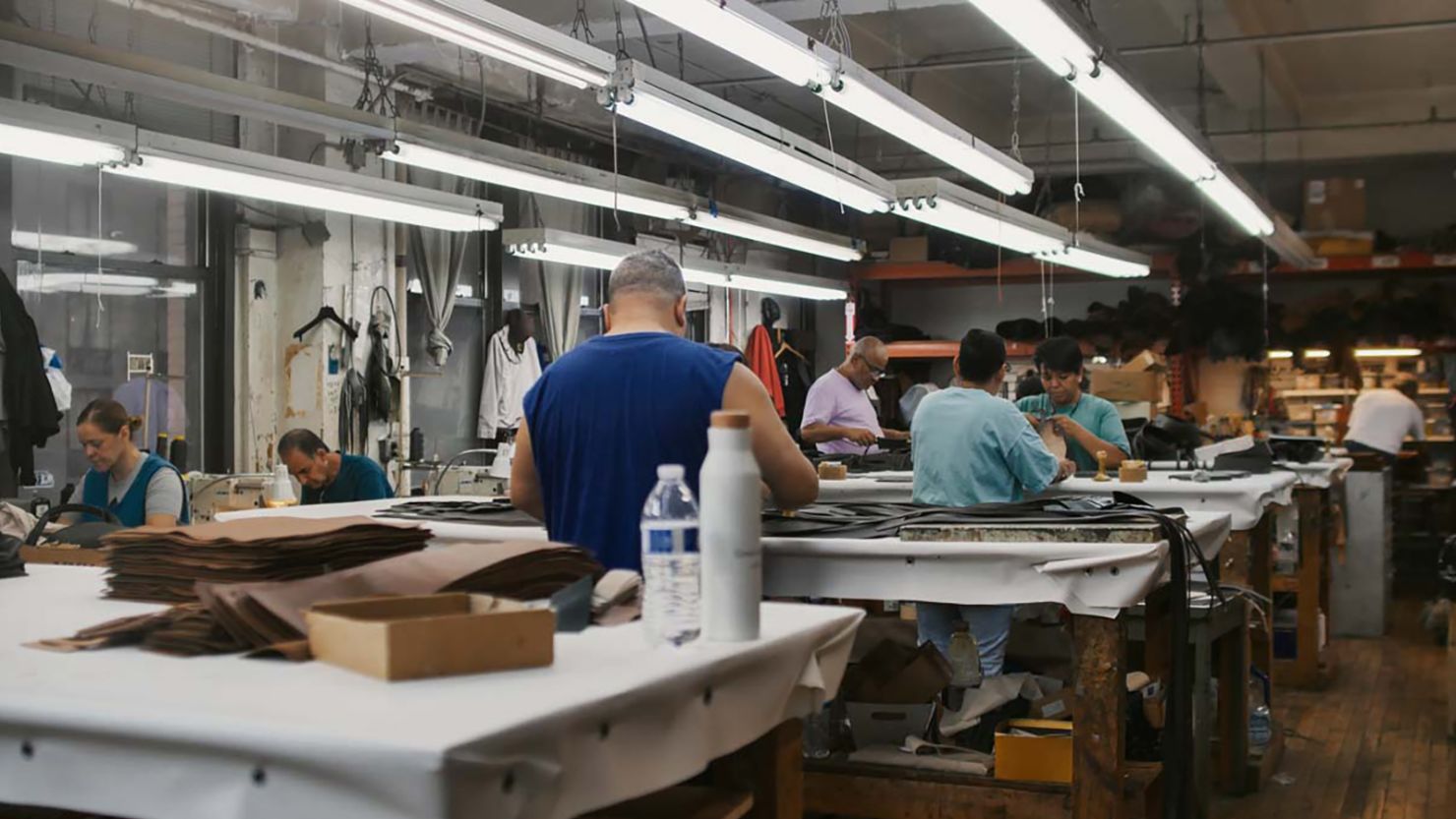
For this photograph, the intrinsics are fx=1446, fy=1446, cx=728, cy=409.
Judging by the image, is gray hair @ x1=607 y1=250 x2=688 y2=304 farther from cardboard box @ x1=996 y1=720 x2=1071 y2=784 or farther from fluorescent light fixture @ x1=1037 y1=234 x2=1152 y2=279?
fluorescent light fixture @ x1=1037 y1=234 x2=1152 y2=279

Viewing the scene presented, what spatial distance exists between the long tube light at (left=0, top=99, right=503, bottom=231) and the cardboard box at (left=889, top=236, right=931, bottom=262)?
786 cm

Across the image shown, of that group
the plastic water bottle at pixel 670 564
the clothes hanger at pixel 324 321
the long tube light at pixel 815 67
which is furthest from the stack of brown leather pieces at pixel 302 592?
the clothes hanger at pixel 324 321

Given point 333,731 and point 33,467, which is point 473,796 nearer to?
point 333,731

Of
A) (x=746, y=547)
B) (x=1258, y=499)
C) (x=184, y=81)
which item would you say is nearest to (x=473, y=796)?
(x=746, y=547)

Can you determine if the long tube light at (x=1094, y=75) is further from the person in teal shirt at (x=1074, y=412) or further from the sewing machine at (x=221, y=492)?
the sewing machine at (x=221, y=492)

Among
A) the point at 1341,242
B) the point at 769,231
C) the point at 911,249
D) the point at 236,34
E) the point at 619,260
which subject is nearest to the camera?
the point at 619,260

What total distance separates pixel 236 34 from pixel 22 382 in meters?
2.37

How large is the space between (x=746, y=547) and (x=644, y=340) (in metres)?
1.27

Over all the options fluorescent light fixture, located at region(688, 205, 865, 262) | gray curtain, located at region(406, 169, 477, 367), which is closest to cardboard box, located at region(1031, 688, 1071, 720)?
fluorescent light fixture, located at region(688, 205, 865, 262)

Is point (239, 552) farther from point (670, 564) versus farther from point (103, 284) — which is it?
point (103, 284)

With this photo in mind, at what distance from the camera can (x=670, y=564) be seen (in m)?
1.79

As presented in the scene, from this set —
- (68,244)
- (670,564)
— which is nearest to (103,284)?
(68,244)

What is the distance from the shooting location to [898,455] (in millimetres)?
7238

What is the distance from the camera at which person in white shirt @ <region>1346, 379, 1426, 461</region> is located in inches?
439
